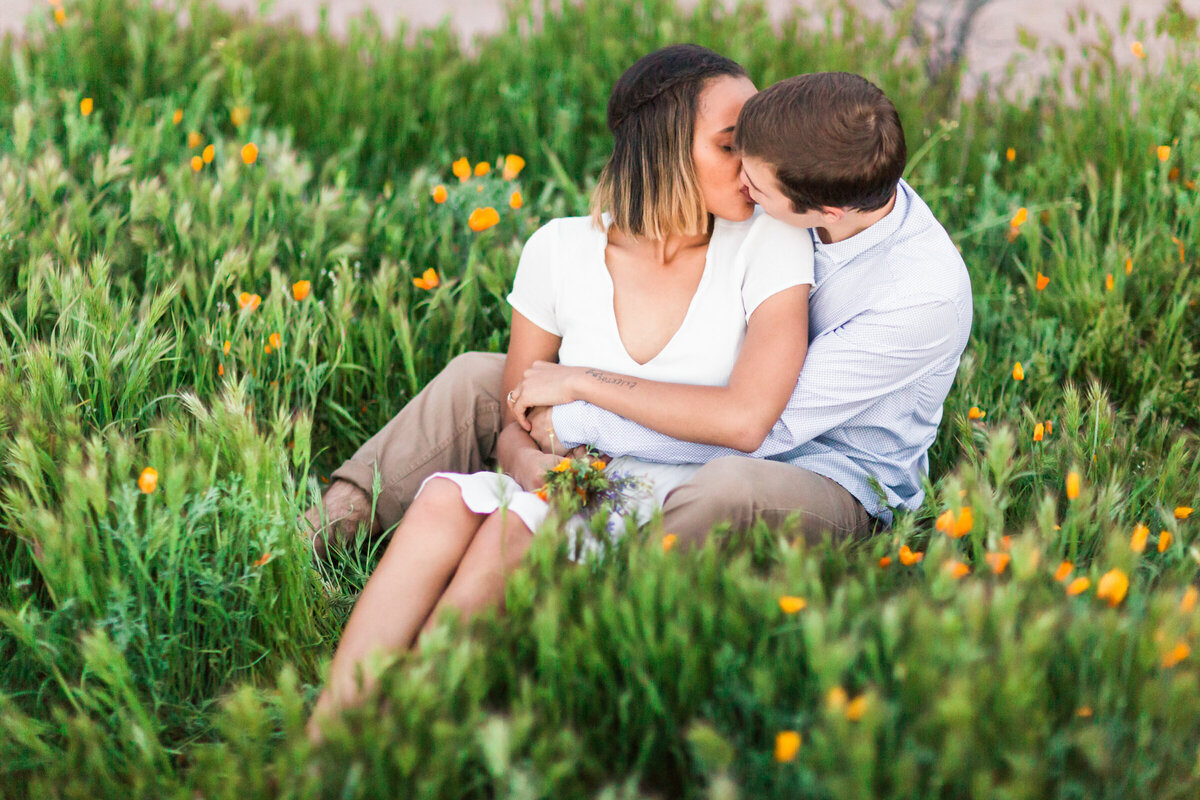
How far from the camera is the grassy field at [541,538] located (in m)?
1.21

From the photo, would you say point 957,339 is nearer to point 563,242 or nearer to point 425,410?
point 563,242

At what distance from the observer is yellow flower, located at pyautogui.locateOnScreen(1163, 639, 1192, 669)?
1.22 metres

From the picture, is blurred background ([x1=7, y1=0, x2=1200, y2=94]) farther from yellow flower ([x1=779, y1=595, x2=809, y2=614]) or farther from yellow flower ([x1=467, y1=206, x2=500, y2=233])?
yellow flower ([x1=779, y1=595, x2=809, y2=614])

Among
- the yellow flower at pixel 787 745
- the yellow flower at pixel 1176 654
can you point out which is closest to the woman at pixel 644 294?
the yellow flower at pixel 787 745

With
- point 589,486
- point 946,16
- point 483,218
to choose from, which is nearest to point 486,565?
point 589,486

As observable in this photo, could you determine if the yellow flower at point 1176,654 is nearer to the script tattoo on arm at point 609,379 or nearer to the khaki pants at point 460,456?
the khaki pants at point 460,456

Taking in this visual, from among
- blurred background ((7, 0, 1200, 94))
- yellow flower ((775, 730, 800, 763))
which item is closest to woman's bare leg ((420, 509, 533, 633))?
yellow flower ((775, 730, 800, 763))

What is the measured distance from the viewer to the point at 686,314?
2127 mm

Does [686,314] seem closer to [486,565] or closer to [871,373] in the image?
[871,373]

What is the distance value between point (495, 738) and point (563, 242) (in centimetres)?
137

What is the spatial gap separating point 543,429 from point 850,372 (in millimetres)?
652

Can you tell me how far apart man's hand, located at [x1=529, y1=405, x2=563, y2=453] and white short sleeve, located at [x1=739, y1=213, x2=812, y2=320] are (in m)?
0.47

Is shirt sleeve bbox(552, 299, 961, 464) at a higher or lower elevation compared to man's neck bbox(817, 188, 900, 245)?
lower

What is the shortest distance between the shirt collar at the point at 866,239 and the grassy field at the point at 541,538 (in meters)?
0.43
